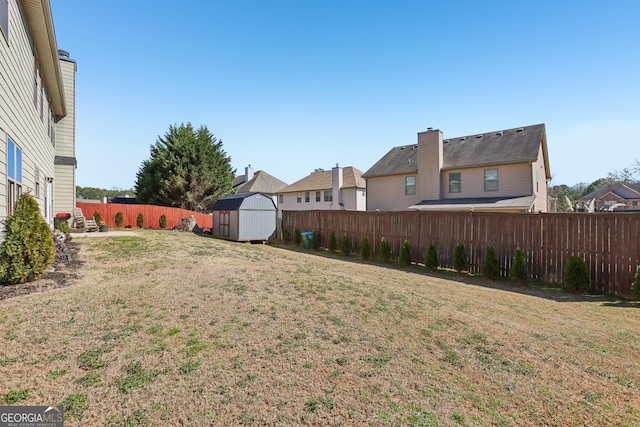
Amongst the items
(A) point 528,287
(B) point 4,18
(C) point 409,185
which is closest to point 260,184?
(C) point 409,185

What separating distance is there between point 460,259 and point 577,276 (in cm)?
315

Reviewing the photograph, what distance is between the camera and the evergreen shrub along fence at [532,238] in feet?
26.5

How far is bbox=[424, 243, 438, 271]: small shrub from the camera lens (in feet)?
37.1

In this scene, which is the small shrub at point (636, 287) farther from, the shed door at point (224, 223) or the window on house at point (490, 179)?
the shed door at point (224, 223)

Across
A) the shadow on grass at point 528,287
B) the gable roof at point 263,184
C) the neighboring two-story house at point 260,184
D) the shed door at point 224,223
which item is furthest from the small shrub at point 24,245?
the gable roof at point 263,184

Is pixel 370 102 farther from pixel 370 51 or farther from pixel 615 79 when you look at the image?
pixel 615 79

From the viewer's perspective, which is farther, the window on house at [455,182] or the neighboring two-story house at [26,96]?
the window on house at [455,182]

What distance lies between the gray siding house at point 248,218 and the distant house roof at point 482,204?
9372 mm

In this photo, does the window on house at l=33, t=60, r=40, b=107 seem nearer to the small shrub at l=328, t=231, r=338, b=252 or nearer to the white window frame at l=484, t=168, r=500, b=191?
the small shrub at l=328, t=231, r=338, b=252

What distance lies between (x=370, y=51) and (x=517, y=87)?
20.8ft

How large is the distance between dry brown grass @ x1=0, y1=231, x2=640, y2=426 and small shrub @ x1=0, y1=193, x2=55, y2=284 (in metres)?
0.79

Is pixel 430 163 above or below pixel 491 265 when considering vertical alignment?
above

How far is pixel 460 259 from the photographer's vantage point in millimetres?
10742

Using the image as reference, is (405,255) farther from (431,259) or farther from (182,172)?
(182,172)
